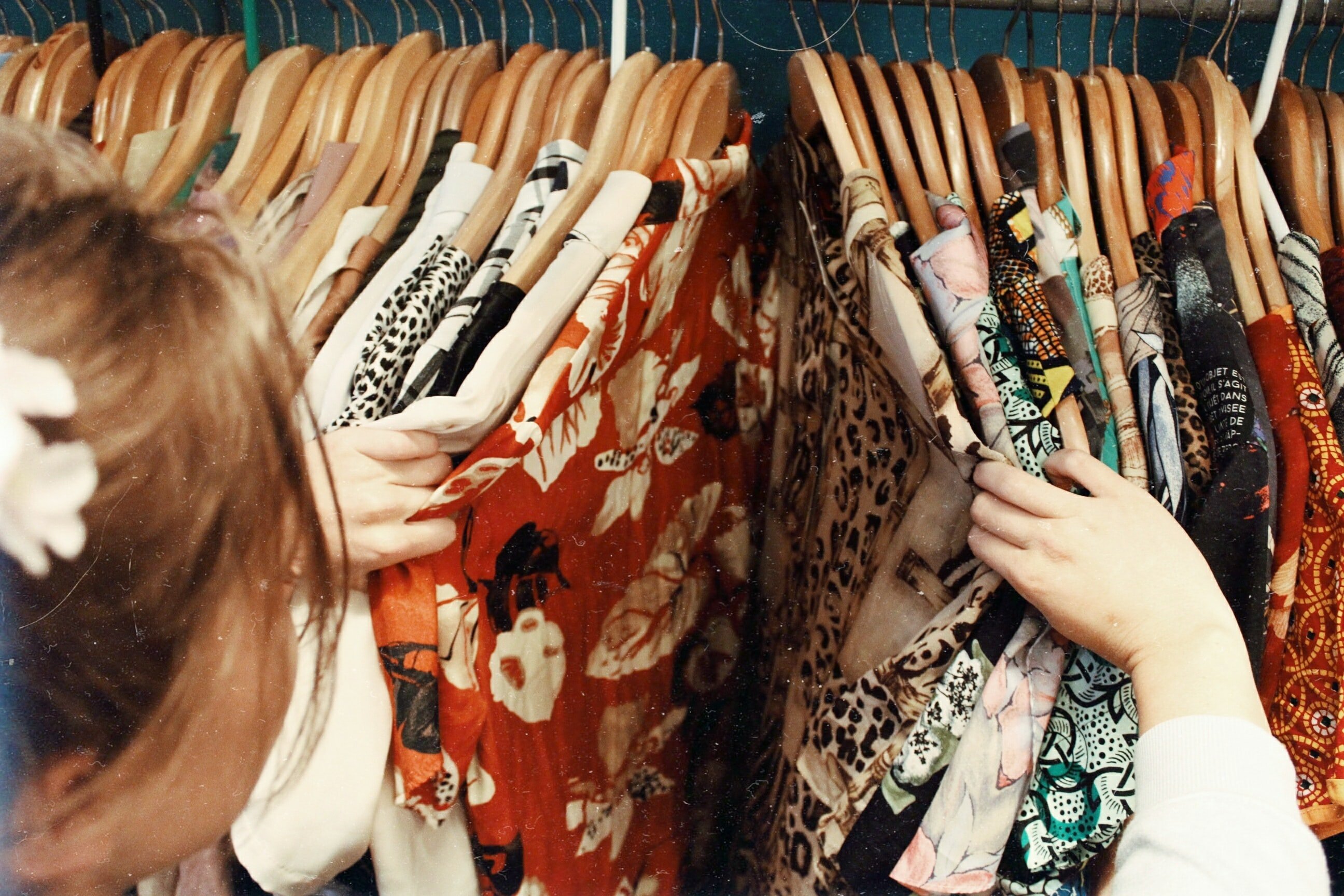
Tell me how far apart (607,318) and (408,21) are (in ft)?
1.04

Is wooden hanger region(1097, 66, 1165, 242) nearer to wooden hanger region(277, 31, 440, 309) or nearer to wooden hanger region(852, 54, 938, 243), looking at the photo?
wooden hanger region(852, 54, 938, 243)

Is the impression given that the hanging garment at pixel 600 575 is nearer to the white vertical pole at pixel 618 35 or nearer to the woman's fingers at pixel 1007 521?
the white vertical pole at pixel 618 35

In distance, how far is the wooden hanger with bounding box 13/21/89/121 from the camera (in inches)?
13.4

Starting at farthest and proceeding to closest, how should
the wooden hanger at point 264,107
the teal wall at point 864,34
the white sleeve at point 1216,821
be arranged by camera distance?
the teal wall at point 864,34, the wooden hanger at point 264,107, the white sleeve at point 1216,821

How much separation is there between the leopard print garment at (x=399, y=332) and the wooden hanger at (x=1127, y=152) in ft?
1.30

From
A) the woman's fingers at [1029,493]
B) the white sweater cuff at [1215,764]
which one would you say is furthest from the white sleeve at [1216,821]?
the woman's fingers at [1029,493]

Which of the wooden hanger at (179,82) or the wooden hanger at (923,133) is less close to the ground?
the wooden hanger at (179,82)

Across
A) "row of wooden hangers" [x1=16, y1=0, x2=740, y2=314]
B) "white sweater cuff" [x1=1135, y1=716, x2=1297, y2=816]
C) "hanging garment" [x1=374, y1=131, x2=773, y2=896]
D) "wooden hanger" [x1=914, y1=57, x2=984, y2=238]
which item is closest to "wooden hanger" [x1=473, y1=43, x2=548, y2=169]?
"row of wooden hangers" [x1=16, y1=0, x2=740, y2=314]

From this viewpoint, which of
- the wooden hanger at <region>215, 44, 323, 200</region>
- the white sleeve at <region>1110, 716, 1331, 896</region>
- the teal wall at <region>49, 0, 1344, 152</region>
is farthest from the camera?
the teal wall at <region>49, 0, 1344, 152</region>

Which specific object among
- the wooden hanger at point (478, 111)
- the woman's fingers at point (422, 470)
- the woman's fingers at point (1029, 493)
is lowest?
the woman's fingers at point (1029, 493)

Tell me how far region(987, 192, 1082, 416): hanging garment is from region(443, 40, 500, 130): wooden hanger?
0.32m

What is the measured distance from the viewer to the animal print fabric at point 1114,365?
396 mm

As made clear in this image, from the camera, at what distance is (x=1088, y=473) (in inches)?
15.0

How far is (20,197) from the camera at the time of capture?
32cm
